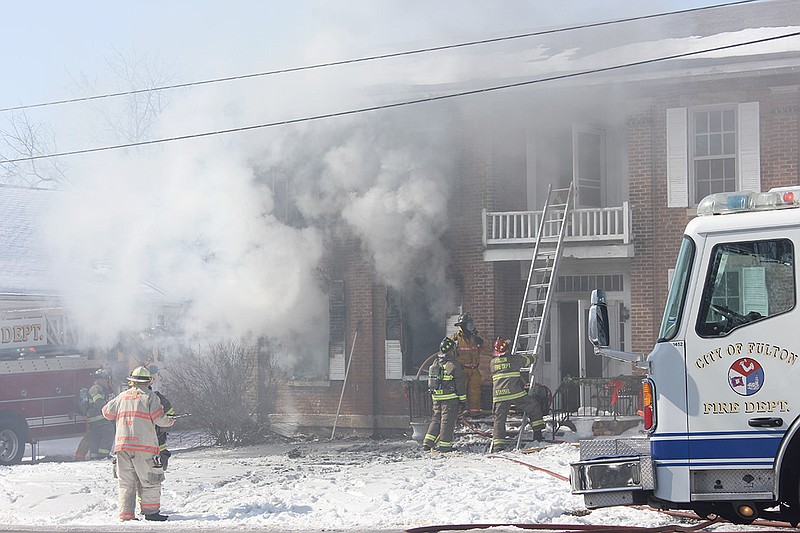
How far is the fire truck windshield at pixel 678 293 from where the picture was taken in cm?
686

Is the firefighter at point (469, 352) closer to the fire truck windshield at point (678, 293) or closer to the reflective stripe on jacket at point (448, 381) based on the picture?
the reflective stripe on jacket at point (448, 381)

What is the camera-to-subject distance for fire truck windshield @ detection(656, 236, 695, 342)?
6855 mm

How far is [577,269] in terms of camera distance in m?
18.2

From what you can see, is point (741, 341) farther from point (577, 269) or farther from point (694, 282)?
point (577, 269)

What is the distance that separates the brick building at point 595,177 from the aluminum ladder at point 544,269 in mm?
294

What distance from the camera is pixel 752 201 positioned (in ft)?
22.4

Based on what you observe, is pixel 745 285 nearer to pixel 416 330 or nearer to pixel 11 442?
pixel 416 330

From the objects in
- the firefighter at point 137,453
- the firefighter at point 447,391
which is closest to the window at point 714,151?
the firefighter at point 447,391

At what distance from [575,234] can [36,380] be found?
931 cm

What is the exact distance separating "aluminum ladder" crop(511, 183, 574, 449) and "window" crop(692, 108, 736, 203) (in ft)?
6.97

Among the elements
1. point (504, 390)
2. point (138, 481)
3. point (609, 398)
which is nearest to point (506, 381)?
point (504, 390)

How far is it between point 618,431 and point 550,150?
556 centimetres

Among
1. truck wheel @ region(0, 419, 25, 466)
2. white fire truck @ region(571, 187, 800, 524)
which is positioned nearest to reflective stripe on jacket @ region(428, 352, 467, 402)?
truck wheel @ region(0, 419, 25, 466)

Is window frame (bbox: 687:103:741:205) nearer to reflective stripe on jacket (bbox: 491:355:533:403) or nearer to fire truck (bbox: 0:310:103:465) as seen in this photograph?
reflective stripe on jacket (bbox: 491:355:533:403)
